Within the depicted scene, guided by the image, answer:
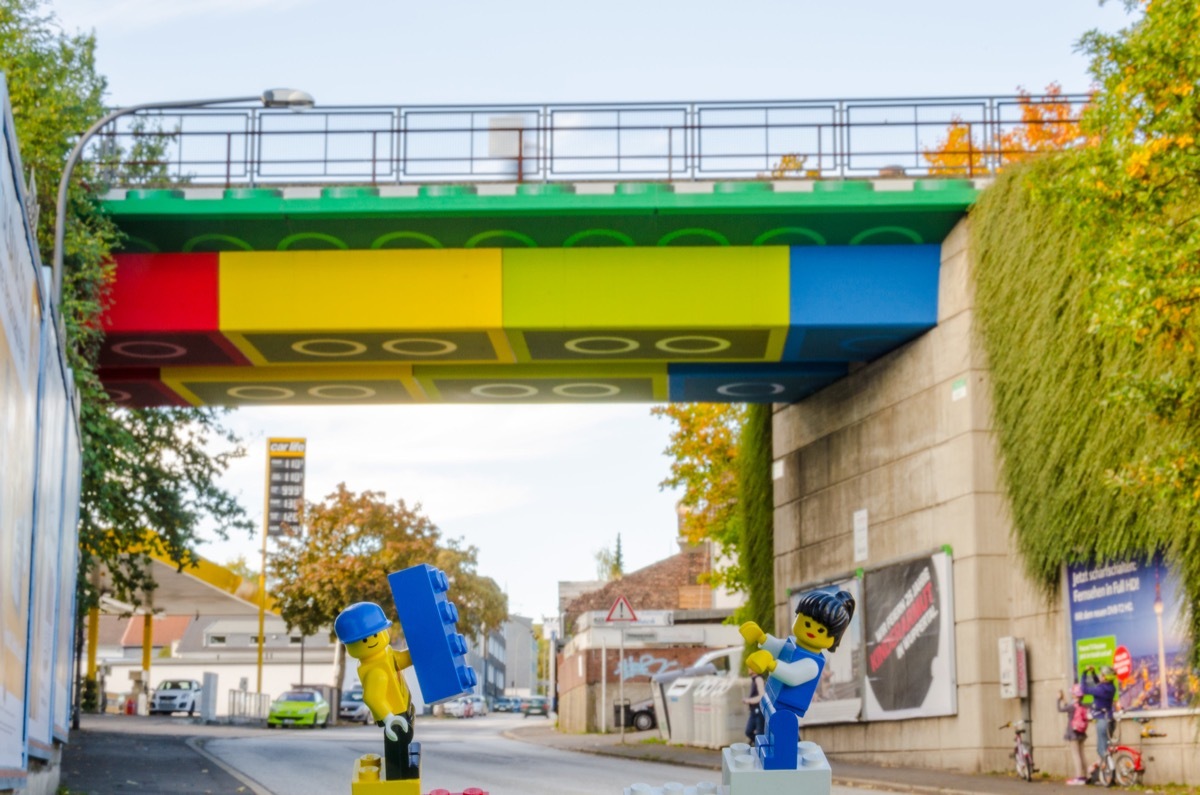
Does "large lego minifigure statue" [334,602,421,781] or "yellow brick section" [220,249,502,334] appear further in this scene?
"yellow brick section" [220,249,502,334]

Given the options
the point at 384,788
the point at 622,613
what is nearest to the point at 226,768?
the point at 622,613

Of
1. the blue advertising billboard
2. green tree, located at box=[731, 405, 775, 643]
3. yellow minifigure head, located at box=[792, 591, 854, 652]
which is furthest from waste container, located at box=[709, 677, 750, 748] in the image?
yellow minifigure head, located at box=[792, 591, 854, 652]

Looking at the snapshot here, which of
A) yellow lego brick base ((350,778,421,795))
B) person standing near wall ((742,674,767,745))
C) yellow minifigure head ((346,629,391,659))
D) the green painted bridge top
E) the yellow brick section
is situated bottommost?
person standing near wall ((742,674,767,745))

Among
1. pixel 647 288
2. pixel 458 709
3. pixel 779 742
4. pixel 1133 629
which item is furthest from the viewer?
pixel 458 709

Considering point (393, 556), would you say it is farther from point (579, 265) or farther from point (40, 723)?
point (40, 723)

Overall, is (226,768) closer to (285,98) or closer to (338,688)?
(285,98)

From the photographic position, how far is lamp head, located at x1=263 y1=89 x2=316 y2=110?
19.8m

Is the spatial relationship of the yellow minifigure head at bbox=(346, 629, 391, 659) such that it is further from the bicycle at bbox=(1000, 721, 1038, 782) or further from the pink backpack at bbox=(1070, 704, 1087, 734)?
the bicycle at bbox=(1000, 721, 1038, 782)

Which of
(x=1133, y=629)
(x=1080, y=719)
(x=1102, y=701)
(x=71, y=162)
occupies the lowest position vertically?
(x=1080, y=719)

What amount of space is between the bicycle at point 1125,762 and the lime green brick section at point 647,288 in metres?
7.63

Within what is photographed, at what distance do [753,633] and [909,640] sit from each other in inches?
682

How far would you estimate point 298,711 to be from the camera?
166 feet

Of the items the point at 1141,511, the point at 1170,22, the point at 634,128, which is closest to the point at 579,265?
the point at 634,128

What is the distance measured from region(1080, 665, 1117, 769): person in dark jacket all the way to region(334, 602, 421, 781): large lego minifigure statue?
13.3 meters
